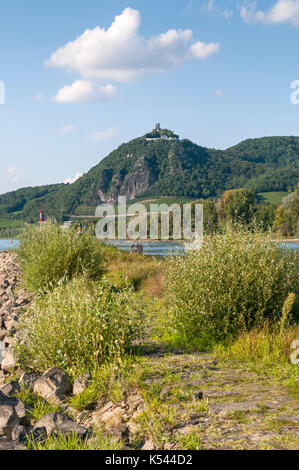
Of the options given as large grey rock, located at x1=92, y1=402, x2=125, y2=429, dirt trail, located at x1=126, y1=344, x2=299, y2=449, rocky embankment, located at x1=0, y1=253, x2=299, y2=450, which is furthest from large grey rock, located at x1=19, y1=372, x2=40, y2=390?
dirt trail, located at x1=126, y1=344, x2=299, y2=449

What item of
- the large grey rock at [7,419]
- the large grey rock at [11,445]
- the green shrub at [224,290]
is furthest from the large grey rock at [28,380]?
the green shrub at [224,290]

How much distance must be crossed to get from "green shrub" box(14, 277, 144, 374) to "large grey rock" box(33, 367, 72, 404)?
0.55 ft

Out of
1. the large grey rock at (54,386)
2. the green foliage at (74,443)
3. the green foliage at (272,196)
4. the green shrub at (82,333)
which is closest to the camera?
the green foliage at (74,443)

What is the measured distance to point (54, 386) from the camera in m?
4.95

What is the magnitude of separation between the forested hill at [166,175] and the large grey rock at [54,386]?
107 meters

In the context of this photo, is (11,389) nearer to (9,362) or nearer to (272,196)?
(9,362)

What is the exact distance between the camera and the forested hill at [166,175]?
406ft

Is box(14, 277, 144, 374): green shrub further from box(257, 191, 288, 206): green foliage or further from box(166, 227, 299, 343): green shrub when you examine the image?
box(257, 191, 288, 206): green foliage

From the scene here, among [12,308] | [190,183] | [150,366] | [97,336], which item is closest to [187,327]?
[150,366]

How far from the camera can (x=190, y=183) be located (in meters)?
130

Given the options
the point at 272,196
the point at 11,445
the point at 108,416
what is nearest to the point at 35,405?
the point at 108,416

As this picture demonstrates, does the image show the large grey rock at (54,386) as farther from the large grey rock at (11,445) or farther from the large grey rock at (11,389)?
the large grey rock at (11,445)

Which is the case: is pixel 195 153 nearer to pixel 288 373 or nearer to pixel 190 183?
pixel 190 183

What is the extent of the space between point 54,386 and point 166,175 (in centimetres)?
14470
